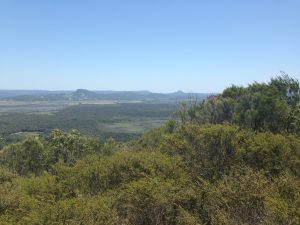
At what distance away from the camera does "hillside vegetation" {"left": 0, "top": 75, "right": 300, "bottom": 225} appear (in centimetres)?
2436

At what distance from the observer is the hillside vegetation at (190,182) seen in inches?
959

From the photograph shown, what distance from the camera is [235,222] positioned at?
22.2 m

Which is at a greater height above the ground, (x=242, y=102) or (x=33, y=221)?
(x=242, y=102)

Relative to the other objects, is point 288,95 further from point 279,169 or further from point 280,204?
point 280,204

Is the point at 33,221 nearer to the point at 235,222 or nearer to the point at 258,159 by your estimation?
the point at 235,222

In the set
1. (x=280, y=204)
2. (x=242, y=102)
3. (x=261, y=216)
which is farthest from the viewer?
(x=242, y=102)

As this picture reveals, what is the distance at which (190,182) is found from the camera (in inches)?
1395

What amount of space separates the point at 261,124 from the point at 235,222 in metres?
50.6

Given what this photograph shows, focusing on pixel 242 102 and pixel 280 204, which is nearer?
pixel 280 204

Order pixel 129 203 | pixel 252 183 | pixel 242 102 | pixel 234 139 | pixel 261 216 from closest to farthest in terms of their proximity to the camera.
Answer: pixel 261 216, pixel 252 183, pixel 129 203, pixel 234 139, pixel 242 102

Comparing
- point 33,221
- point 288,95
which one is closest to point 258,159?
point 33,221

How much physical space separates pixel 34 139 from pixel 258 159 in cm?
5421

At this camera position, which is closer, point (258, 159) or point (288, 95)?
point (258, 159)

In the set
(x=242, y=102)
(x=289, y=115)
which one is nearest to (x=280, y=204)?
(x=289, y=115)
